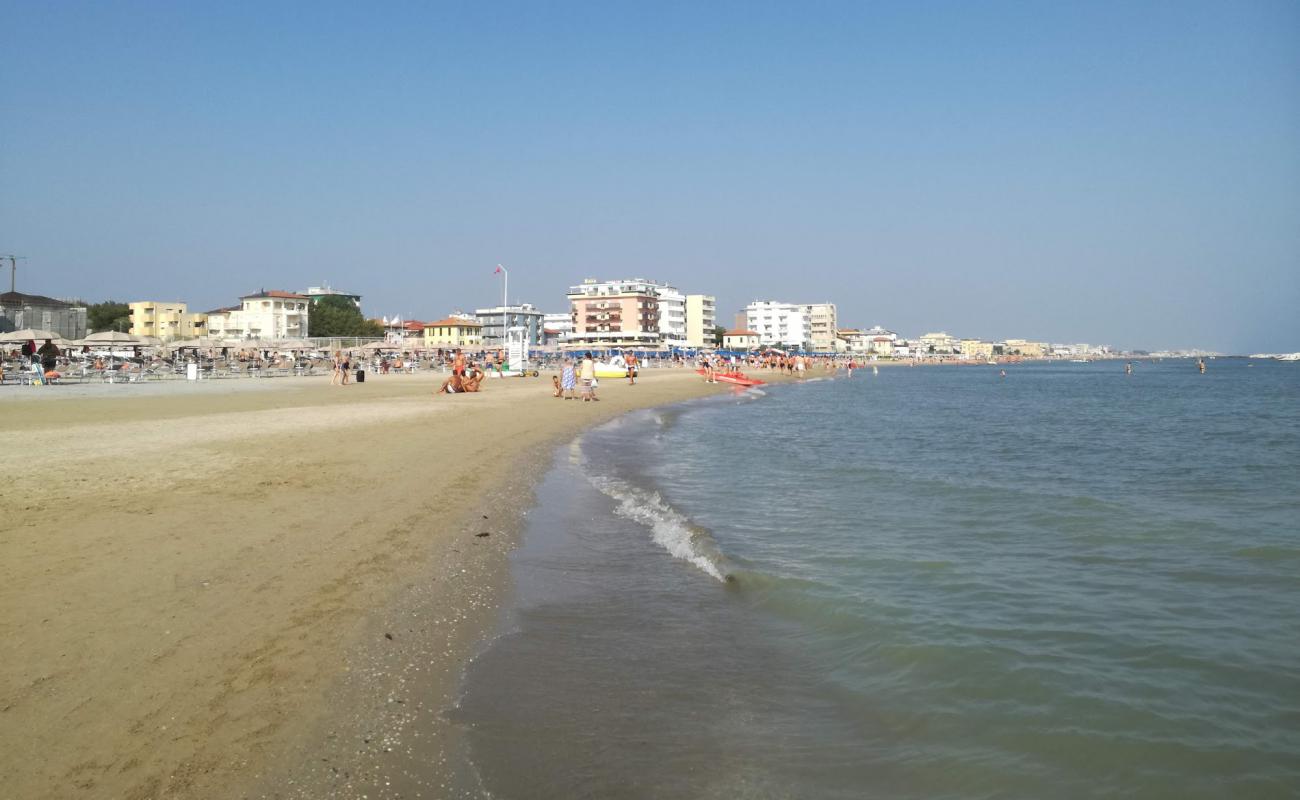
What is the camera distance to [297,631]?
500cm

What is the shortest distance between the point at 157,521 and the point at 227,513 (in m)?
0.66

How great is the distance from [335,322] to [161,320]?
28490mm

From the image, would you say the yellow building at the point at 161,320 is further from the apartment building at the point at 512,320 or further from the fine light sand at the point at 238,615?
the fine light sand at the point at 238,615

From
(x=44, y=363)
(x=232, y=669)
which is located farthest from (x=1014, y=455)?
(x=44, y=363)

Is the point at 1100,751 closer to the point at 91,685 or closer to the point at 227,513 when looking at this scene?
the point at 91,685

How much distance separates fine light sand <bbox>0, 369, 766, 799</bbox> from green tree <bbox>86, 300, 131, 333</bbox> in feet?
336

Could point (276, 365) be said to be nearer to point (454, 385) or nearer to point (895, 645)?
point (454, 385)

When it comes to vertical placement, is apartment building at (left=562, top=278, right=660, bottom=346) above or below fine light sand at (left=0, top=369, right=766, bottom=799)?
above

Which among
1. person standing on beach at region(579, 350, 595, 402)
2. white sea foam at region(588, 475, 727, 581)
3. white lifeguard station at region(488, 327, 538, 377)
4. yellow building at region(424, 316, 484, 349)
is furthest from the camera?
yellow building at region(424, 316, 484, 349)

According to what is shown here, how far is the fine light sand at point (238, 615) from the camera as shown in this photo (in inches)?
136

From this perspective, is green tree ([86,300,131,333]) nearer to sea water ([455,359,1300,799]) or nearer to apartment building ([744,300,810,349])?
sea water ([455,359,1300,799])

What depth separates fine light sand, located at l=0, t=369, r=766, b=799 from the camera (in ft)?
11.3

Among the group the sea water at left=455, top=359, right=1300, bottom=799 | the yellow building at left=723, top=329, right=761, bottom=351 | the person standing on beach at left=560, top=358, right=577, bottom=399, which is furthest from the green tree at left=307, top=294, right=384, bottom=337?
the sea water at left=455, top=359, right=1300, bottom=799

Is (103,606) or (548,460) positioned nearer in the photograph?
(103,606)
